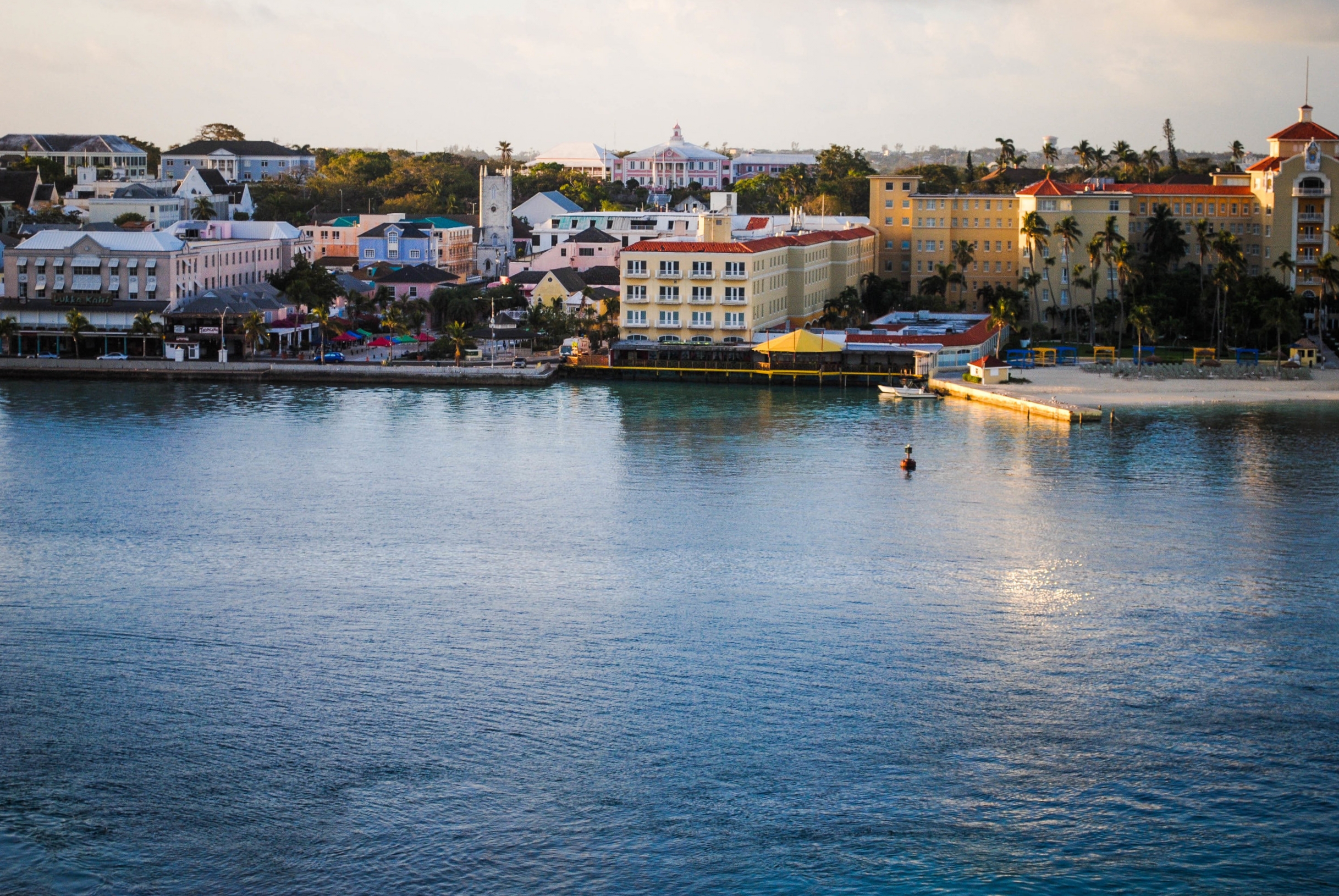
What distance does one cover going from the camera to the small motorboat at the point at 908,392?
4531cm

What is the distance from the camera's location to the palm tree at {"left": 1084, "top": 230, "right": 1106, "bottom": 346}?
53.0 metres

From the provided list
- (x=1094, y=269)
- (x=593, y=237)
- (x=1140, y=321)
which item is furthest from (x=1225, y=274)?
(x=593, y=237)

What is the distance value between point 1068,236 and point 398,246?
28.0 metres

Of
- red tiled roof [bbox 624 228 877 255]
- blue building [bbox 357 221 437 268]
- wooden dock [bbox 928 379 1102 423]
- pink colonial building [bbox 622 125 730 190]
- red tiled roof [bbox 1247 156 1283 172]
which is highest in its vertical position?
pink colonial building [bbox 622 125 730 190]

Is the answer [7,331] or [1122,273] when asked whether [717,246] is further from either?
[7,331]

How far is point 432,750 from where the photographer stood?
1814 centimetres

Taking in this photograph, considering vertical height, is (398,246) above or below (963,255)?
above

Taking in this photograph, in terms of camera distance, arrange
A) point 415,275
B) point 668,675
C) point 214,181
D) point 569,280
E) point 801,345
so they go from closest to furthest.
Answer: point 668,675 → point 801,345 → point 569,280 → point 415,275 → point 214,181

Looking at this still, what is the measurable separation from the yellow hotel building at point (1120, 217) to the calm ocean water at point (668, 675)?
23.9m

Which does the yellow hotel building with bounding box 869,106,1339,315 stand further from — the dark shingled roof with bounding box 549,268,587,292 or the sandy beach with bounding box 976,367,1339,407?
the dark shingled roof with bounding box 549,268,587,292

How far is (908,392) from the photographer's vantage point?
45469 mm

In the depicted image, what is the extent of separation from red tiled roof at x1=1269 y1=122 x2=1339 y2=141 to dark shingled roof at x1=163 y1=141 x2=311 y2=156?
213 feet

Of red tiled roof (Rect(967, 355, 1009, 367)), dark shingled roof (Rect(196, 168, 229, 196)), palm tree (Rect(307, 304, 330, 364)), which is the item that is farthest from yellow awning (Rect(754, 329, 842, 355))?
dark shingled roof (Rect(196, 168, 229, 196))

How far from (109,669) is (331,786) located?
15.6 feet
